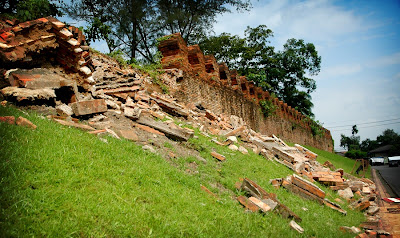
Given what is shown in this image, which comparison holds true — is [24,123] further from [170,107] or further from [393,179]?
[393,179]

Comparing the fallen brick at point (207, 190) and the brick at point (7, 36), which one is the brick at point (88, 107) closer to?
the brick at point (7, 36)

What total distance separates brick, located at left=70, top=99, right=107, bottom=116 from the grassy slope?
31.5 inches

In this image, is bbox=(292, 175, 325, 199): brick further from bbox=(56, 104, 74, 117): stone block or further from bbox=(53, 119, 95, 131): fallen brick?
bbox=(56, 104, 74, 117): stone block

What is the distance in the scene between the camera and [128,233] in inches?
80.4

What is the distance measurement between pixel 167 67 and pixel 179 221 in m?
7.68

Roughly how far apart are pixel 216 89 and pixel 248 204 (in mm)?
7978

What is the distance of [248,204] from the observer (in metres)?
3.45

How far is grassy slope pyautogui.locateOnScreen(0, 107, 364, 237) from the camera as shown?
1.98 metres

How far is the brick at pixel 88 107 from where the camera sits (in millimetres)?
4574

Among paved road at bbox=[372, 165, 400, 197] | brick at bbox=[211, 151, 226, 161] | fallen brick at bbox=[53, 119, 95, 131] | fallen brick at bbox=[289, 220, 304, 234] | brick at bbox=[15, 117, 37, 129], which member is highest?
brick at bbox=[15, 117, 37, 129]

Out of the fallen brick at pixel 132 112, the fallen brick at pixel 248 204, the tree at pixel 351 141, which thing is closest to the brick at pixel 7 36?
the fallen brick at pixel 132 112

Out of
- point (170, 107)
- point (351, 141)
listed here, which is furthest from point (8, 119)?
point (351, 141)

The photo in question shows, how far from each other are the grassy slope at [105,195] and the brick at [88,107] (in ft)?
2.63

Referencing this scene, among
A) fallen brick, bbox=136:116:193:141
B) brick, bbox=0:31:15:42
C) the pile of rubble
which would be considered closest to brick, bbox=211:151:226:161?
the pile of rubble
